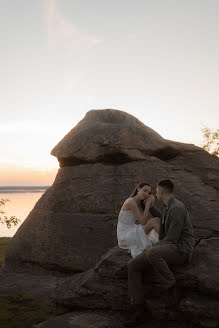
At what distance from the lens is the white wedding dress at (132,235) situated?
9.28 metres

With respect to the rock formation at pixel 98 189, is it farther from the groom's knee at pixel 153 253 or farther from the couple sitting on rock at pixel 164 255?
the groom's knee at pixel 153 253

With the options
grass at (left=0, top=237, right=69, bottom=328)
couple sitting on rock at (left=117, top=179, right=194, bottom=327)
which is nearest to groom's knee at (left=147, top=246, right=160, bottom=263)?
couple sitting on rock at (left=117, top=179, right=194, bottom=327)

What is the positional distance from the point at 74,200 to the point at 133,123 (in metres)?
5.47

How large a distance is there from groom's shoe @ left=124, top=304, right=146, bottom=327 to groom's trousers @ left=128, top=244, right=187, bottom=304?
0.15m

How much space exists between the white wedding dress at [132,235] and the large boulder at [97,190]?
17.0 feet

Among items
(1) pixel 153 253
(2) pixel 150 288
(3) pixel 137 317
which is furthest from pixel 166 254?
(3) pixel 137 317

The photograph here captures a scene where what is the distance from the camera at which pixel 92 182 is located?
17.0 metres

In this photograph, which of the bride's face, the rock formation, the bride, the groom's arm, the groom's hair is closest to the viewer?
the groom's arm

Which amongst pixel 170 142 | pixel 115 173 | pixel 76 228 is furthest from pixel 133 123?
pixel 76 228

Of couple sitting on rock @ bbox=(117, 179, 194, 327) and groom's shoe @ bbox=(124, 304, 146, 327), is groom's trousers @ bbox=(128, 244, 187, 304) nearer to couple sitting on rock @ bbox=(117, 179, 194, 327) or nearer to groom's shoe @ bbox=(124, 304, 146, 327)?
couple sitting on rock @ bbox=(117, 179, 194, 327)

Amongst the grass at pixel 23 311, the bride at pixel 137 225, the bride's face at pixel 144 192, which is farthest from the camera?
the grass at pixel 23 311

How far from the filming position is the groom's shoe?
851cm

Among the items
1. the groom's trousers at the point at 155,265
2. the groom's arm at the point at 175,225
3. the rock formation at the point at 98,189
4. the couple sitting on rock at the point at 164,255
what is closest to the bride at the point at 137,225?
the couple sitting on rock at the point at 164,255

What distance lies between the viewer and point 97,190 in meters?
16.5
